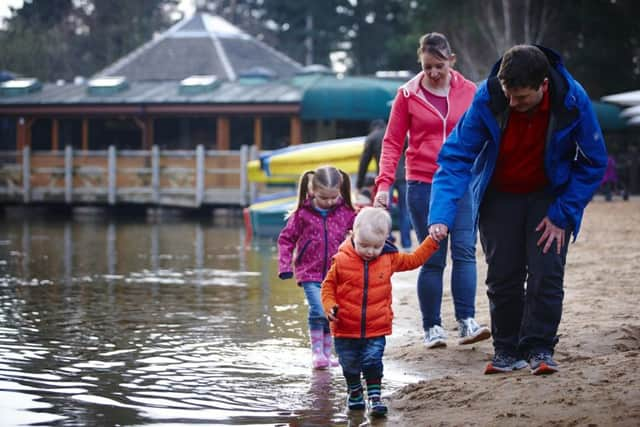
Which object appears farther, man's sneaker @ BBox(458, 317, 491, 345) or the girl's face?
man's sneaker @ BBox(458, 317, 491, 345)

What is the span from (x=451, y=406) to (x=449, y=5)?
145 feet

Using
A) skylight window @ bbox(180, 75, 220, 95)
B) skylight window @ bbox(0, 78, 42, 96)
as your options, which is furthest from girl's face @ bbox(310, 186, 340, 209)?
skylight window @ bbox(0, 78, 42, 96)

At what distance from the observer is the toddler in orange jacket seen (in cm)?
582

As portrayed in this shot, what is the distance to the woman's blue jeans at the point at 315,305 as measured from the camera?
725 cm

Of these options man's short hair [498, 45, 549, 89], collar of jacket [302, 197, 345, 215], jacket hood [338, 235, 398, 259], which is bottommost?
collar of jacket [302, 197, 345, 215]

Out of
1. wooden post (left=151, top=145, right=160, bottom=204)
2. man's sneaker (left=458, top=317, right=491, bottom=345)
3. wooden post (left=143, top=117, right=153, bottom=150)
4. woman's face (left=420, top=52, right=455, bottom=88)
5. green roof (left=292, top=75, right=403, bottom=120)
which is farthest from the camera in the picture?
wooden post (left=143, top=117, right=153, bottom=150)

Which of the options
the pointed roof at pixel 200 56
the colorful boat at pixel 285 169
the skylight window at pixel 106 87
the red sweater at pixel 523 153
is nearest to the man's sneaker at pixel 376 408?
the red sweater at pixel 523 153

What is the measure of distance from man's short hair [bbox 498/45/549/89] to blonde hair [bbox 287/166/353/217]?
161 centimetres

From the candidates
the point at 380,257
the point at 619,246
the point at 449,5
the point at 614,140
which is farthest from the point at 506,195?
the point at 449,5

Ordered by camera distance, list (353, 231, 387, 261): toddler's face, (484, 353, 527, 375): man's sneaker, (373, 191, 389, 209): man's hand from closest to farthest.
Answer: (353, 231, 387, 261): toddler's face < (484, 353, 527, 375): man's sneaker < (373, 191, 389, 209): man's hand

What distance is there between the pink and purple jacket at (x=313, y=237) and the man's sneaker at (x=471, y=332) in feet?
3.10

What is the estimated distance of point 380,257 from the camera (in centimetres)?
594

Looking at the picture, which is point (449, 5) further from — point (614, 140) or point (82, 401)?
point (82, 401)

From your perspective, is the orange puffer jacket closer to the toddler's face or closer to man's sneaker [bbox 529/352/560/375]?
the toddler's face
